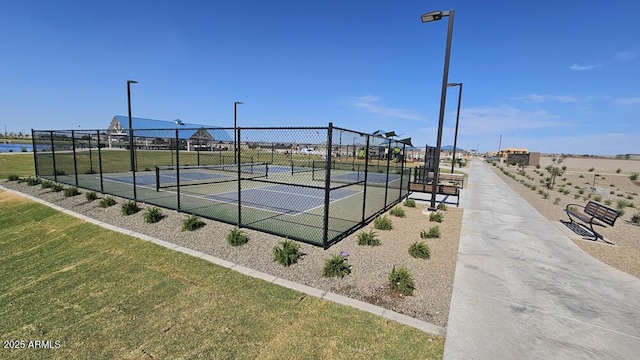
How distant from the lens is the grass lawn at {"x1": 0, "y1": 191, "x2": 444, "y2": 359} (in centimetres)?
315

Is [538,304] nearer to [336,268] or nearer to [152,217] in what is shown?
[336,268]

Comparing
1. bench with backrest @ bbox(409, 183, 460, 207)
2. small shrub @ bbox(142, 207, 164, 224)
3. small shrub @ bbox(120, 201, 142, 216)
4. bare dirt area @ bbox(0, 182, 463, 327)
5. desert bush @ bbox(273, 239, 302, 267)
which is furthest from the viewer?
bench with backrest @ bbox(409, 183, 460, 207)

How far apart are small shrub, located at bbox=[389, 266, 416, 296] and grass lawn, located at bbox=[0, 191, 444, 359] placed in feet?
2.71

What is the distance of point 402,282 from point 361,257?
1.38 meters

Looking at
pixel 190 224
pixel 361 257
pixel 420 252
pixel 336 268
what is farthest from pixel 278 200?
pixel 336 268

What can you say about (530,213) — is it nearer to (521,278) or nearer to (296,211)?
(521,278)

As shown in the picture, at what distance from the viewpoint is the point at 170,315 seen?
12.3 feet

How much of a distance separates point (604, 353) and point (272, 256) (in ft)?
15.9

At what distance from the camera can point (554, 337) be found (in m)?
3.43

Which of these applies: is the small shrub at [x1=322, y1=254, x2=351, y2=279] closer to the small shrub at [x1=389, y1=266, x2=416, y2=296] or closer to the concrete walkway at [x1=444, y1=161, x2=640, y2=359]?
the small shrub at [x1=389, y1=266, x2=416, y2=296]

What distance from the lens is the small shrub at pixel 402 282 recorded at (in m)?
4.31

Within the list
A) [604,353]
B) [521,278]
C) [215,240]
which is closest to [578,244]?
[521,278]

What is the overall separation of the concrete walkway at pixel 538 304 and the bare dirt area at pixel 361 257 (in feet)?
0.99

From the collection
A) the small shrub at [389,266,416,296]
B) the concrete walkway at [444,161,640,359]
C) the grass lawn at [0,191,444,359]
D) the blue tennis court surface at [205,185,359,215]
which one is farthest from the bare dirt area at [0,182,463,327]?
the blue tennis court surface at [205,185,359,215]
